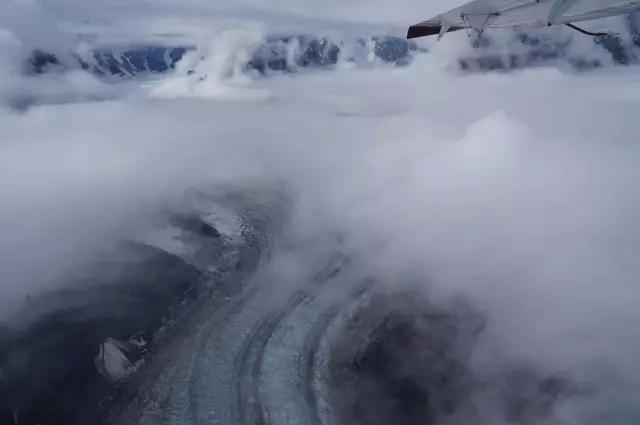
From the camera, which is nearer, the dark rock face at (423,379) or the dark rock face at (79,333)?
the dark rock face at (79,333)

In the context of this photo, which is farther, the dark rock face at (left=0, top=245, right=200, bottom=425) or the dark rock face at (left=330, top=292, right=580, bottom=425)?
the dark rock face at (left=330, top=292, right=580, bottom=425)

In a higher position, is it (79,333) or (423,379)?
(79,333)

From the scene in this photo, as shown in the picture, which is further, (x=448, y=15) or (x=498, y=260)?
(x=498, y=260)

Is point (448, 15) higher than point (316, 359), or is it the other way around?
point (448, 15)

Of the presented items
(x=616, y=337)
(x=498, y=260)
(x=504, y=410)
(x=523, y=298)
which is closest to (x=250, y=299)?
(x=504, y=410)

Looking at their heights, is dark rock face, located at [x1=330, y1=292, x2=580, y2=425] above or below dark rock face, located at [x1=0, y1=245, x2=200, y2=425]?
below

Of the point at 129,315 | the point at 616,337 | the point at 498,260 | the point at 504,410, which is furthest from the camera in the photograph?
the point at 498,260

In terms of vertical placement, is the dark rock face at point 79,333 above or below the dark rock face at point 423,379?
above

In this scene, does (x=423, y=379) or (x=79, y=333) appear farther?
(x=423, y=379)

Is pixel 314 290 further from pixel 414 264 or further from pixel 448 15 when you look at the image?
pixel 448 15

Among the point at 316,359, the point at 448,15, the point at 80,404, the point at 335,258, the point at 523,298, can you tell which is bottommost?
the point at 523,298

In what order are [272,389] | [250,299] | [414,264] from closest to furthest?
[272,389]
[250,299]
[414,264]
